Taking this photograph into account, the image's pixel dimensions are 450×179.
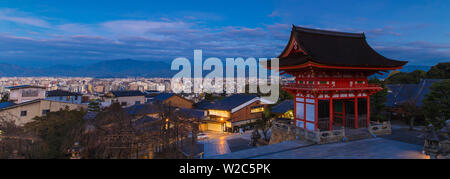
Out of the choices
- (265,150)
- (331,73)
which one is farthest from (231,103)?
(265,150)

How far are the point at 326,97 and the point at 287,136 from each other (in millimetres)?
3818

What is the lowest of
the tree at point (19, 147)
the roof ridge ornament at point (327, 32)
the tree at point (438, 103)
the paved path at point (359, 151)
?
the paved path at point (359, 151)

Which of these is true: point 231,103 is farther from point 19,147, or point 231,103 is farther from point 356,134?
point 19,147

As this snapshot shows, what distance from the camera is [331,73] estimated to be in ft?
47.4

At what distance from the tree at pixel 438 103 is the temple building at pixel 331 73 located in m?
5.95

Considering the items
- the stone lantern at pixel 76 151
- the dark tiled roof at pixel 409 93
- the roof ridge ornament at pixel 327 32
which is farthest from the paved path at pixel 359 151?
the dark tiled roof at pixel 409 93

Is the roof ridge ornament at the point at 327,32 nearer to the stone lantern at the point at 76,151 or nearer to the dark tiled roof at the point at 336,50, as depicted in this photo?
the dark tiled roof at the point at 336,50

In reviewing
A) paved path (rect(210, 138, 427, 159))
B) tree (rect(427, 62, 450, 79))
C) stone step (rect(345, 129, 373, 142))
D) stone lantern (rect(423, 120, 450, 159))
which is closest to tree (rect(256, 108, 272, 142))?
stone step (rect(345, 129, 373, 142))

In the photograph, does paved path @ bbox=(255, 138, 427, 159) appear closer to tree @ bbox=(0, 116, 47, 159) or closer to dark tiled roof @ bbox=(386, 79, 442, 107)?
tree @ bbox=(0, 116, 47, 159)

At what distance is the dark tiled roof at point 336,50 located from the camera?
46.1 ft

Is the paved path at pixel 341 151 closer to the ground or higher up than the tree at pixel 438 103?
closer to the ground

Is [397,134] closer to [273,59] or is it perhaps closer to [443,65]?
[273,59]

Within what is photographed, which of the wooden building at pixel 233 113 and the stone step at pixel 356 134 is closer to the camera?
the stone step at pixel 356 134
